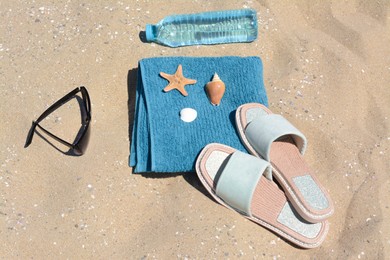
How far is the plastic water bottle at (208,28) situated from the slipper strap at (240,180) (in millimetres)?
630

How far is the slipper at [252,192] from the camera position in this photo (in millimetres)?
1731

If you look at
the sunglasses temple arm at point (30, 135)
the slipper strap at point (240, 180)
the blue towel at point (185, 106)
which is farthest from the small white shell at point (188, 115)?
the sunglasses temple arm at point (30, 135)

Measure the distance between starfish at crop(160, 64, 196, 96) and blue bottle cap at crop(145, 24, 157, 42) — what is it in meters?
0.21

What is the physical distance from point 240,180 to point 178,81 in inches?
19.6

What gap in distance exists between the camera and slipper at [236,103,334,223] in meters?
1.79

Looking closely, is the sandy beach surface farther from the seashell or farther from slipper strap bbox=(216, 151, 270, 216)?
the seashell

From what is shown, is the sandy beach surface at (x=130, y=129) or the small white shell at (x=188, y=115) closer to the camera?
the sandy beach surface at (x=130, y=129)

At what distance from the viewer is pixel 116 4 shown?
86.8 inches

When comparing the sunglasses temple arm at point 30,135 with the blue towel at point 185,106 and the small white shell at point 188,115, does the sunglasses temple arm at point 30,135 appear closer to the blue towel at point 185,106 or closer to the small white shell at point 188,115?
the blue towel at point 185,106

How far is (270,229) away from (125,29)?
106 centimetres

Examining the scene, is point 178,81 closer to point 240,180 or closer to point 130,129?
point 130,129

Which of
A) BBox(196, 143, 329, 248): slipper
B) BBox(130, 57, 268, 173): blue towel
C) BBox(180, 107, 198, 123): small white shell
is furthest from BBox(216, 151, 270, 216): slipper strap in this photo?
BBox(180, 107, 198, 123): small white shell

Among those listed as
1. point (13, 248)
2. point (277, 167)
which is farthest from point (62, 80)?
point (277, 167)

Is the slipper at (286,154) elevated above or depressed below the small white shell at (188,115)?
below
